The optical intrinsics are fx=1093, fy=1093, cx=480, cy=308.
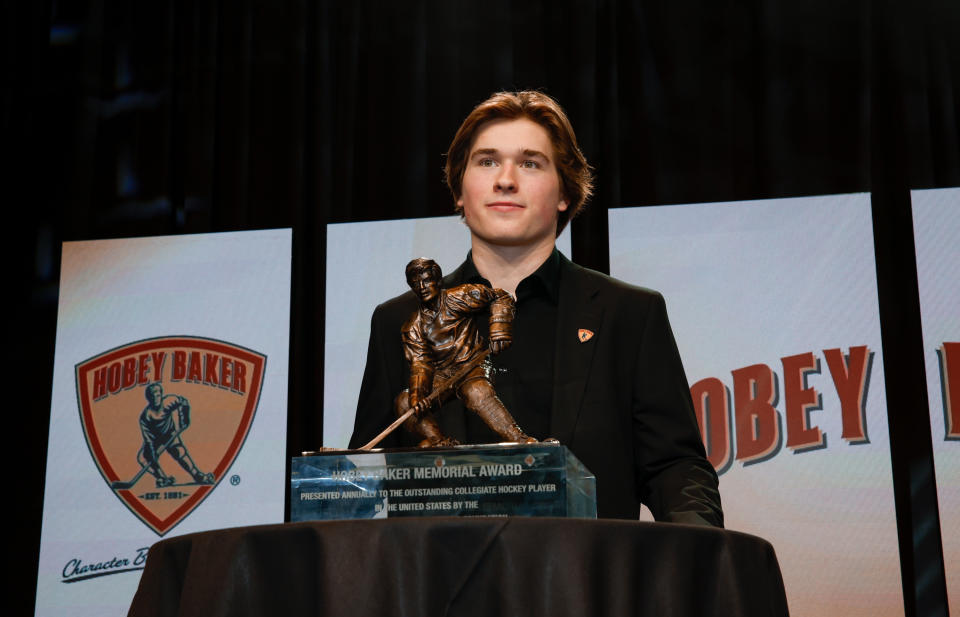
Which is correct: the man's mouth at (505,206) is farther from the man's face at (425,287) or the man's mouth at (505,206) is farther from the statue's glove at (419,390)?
the statue's glove at (419,390)

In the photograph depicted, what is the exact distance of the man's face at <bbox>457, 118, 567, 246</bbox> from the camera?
181cm

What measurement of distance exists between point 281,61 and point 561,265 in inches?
102

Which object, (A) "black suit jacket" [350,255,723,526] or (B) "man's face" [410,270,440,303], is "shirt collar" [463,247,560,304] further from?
(B) "man's face" [410,270,440,303]

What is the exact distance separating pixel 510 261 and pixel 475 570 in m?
0.82

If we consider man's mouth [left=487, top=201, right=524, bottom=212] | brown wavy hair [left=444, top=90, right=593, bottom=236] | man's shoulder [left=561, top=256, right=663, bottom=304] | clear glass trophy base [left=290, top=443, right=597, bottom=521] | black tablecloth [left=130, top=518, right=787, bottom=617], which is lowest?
black tablecloth [left=130, top=518, right=787, bottom=617]

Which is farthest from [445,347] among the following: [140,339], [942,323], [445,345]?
[140,339]

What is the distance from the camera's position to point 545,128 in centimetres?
188

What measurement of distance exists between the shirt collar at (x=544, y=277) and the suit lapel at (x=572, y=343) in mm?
14

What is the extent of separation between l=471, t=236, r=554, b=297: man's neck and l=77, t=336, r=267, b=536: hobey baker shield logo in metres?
Answer: 2.08

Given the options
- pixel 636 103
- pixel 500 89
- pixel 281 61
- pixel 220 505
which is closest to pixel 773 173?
pixel 636 103

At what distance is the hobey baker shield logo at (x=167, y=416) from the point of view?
3729mm

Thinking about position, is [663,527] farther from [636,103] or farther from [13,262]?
[13,262]

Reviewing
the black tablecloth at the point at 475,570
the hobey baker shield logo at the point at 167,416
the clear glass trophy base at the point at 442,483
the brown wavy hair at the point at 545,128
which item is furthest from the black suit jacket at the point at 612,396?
the hobey baker shield logo at the point at 167,416

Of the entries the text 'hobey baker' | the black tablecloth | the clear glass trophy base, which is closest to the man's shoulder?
the text 'hobey baker'
